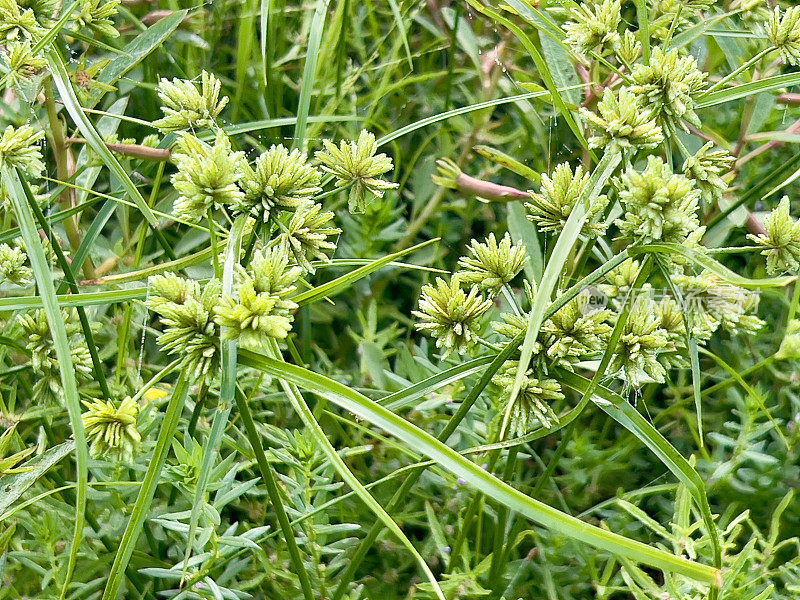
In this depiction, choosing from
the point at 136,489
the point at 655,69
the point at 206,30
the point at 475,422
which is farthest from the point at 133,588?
the point at 206,30

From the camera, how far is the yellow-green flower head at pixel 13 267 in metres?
0.65

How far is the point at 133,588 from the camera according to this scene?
741 millimetres

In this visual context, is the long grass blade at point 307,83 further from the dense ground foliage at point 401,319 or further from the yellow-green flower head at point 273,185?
the yellow-green flower head at point 273,185

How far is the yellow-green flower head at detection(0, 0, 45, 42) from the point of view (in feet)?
1.93

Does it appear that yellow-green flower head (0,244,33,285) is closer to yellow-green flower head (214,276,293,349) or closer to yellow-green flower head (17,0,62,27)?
yellow-green flower head (17,0,62,27)

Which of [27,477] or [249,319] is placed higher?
[249,319]

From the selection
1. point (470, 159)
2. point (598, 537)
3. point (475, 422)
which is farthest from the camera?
point (470, 159)

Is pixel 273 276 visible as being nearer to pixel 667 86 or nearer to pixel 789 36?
pixel 667 86

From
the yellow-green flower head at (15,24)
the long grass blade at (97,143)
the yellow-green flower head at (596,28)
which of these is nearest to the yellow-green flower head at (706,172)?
the yellow-green flower head at (596,28)

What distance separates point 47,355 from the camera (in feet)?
2.26

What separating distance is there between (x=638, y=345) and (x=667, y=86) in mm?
153

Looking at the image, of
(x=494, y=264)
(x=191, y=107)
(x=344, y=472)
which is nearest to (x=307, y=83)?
(x=191, y=107)

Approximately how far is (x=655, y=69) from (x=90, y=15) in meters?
0.49

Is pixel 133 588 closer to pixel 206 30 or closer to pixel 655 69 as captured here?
pixel 655 69
